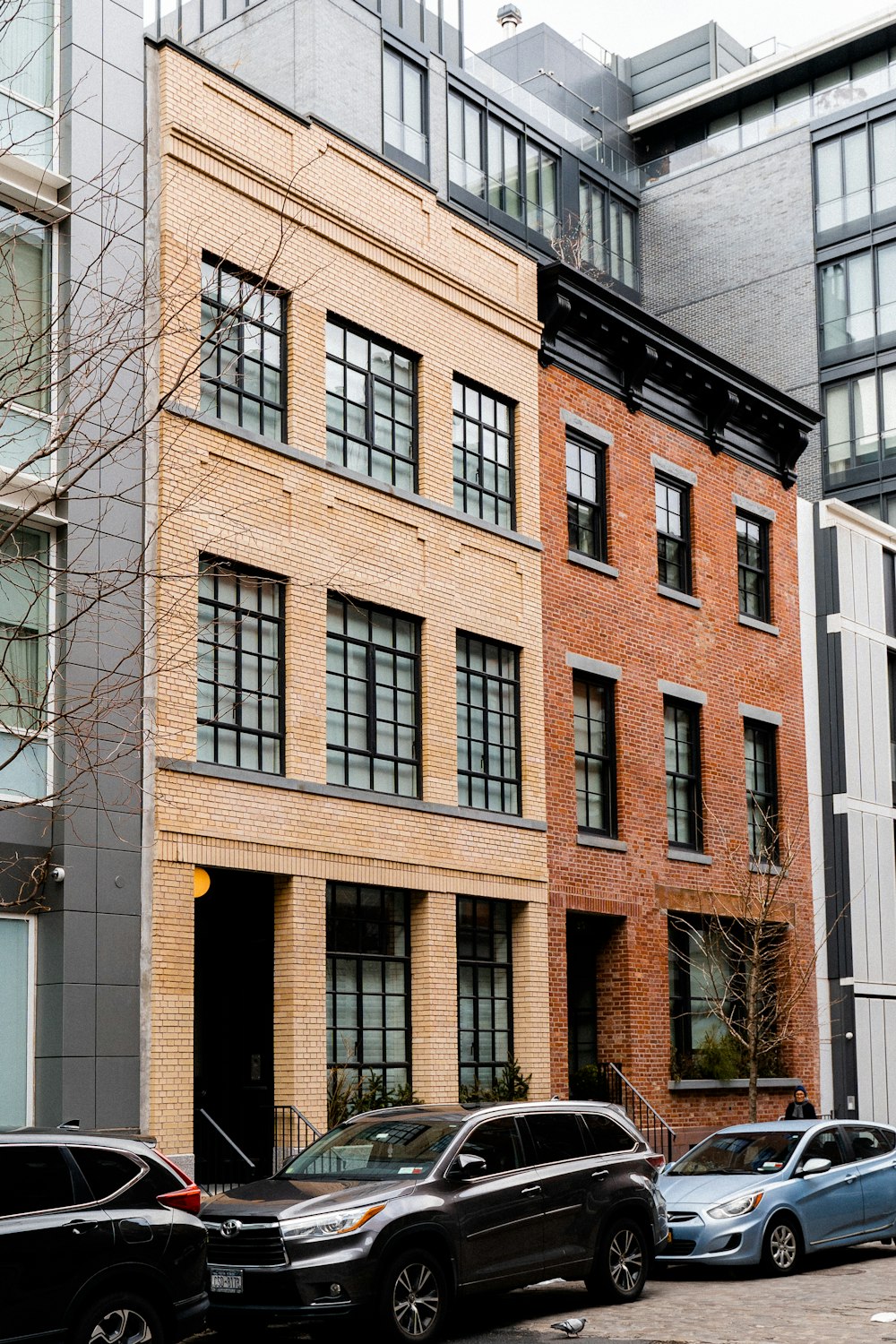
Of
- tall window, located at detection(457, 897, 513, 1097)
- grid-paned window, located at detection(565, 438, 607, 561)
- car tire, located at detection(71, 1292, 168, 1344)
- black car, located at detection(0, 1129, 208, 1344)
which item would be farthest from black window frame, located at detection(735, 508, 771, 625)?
car tire, located at detection(71, 1292, 168, 1344)

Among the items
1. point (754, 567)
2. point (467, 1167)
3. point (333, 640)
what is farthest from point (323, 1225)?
point (754, 567)

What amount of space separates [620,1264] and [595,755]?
407 inches

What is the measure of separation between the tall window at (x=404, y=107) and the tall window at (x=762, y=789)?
15786mm

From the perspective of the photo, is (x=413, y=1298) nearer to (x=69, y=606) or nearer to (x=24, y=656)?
(x=24, y=656)

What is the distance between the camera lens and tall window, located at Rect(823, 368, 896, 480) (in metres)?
40.7

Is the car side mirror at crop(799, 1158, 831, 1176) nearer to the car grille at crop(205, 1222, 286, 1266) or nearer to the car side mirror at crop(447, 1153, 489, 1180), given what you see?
the car side mirror at crop(447, 1153, 489, 1180)

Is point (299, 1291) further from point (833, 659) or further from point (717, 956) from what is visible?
point (833, 659)

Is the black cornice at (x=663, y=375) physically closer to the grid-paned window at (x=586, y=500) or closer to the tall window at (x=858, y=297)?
the grid-paned window at (x=586, y=500)

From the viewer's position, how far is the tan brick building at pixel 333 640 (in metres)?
17.4

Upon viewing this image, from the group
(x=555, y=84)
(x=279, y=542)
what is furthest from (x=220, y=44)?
(x=279, y=542)

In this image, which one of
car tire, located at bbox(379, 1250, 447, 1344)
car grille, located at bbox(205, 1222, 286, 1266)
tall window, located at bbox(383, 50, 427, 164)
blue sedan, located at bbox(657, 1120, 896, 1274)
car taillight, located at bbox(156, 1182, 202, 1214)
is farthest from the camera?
tall window, located at bbox(383, 50, 427, 164)

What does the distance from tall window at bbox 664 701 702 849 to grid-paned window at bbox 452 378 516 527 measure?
4.59 meters

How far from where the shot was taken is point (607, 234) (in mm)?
45094

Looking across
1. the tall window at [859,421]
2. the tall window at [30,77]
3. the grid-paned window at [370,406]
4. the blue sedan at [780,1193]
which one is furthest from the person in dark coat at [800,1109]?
the tall window at [859,421]
